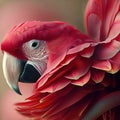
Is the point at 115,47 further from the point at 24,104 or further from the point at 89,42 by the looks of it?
the point at 24,104

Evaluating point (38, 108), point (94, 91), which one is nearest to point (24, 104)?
point (38, 108)

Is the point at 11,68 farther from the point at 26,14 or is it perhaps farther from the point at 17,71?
the point at 26,14

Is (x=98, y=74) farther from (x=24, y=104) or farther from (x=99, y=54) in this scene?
(x=24, y=104)

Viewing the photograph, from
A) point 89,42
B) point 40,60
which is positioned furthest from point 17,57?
point 89,42

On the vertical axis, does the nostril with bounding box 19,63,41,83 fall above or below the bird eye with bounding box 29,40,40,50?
below

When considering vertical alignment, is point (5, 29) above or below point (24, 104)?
above

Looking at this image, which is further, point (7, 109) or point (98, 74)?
point (7, 109)
